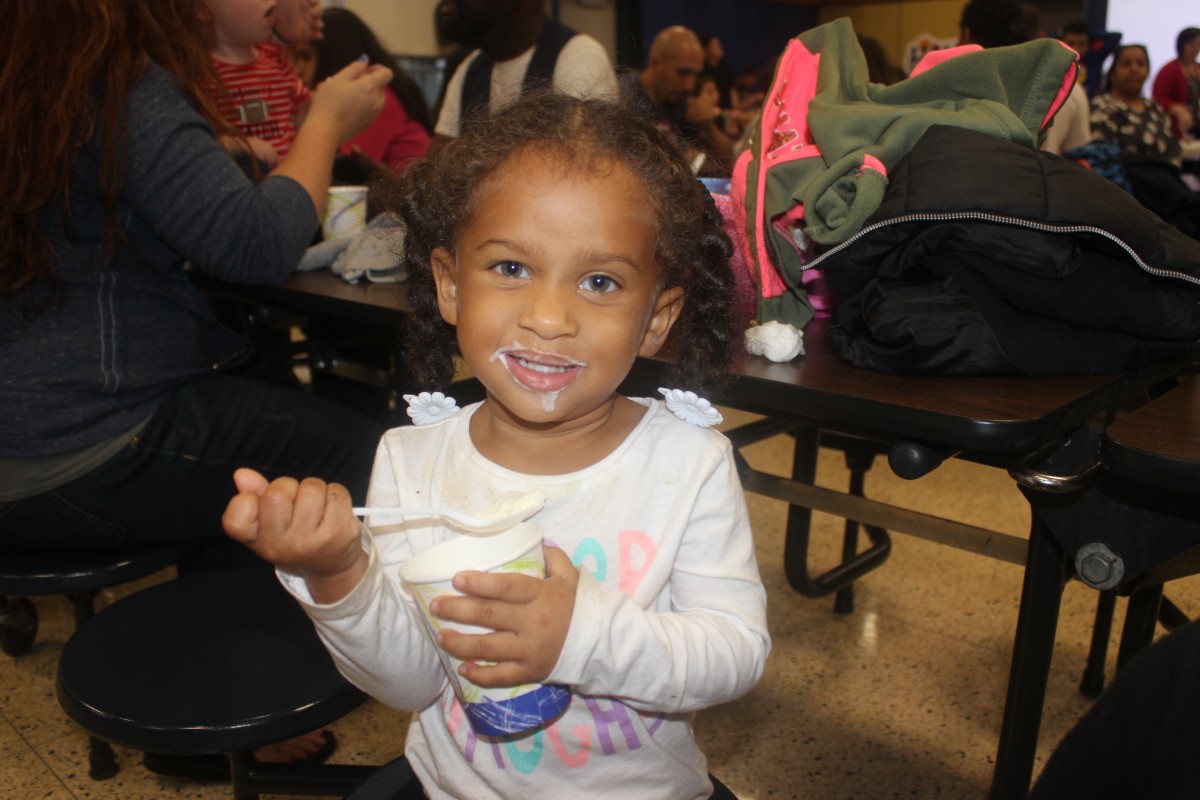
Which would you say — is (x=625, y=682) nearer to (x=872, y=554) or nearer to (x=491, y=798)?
(x=491, y=798)

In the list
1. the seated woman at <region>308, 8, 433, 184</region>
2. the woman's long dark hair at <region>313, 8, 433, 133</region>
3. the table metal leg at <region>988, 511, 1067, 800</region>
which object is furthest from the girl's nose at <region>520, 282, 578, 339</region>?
the woman's long dark hair at <region>313, 8, 433, 133</region>

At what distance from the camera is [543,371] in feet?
2.64

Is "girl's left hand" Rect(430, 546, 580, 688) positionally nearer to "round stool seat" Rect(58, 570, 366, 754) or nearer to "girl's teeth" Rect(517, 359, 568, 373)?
"girl's teeth" Rect(517, 359, 568, 373)

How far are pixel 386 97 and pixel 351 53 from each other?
0.39 m

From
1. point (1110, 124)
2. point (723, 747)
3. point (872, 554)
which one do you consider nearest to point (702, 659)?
point (723, 747)

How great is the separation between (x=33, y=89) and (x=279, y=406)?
1.70 ft

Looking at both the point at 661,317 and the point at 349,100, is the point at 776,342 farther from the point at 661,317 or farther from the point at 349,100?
the point at 349,100

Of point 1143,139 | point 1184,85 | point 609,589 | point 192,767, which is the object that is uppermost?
point 609,589

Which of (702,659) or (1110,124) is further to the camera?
(1110,124)

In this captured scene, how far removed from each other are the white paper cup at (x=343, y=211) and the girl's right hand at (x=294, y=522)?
45.5 inches

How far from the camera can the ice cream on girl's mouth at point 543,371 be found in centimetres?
80

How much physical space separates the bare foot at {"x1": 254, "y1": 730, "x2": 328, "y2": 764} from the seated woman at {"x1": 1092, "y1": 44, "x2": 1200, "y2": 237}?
173 centimetres

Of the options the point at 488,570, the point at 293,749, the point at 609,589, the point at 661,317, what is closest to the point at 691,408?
the point at 661,317

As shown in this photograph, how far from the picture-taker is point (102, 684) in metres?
1.01
